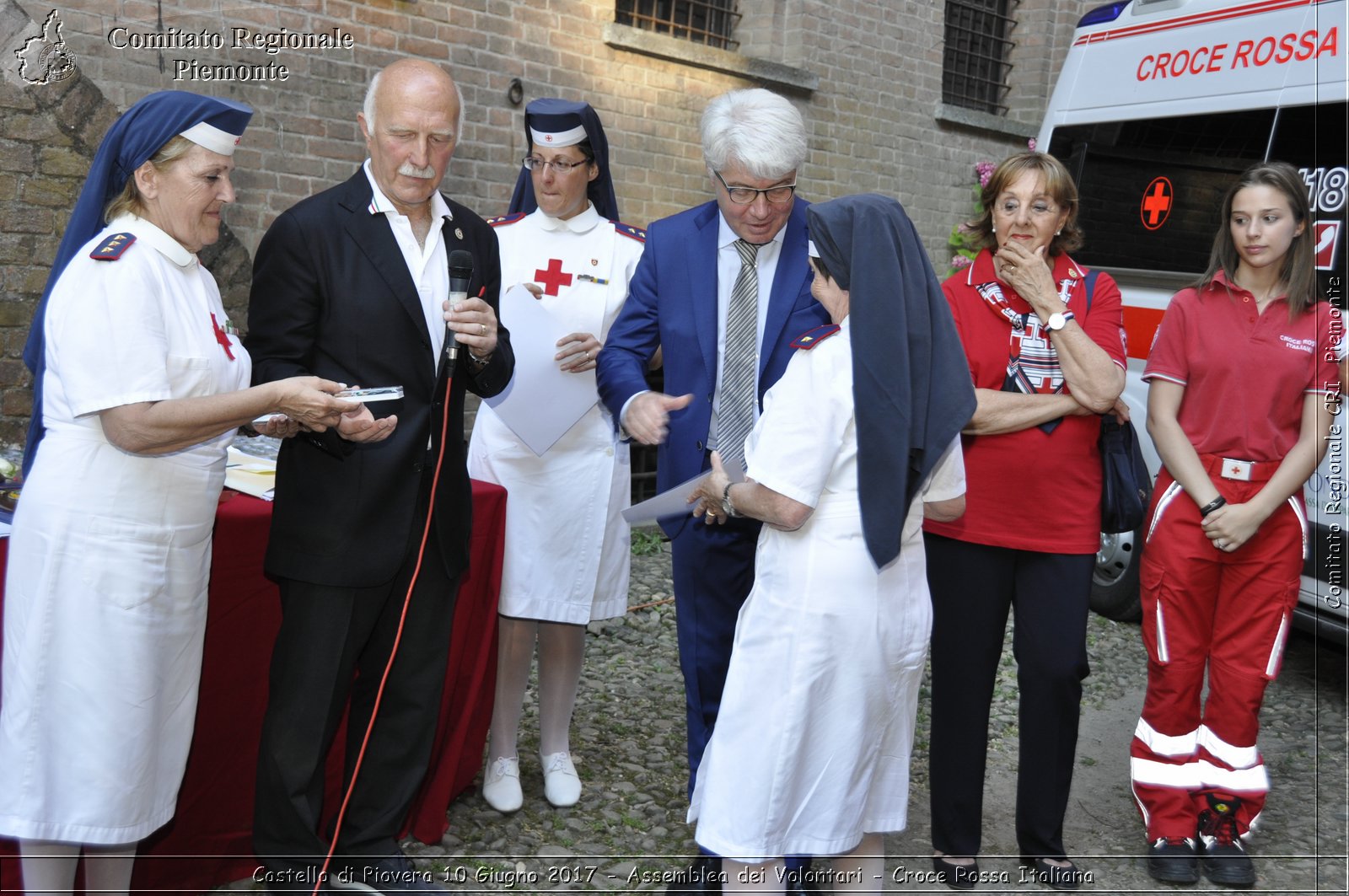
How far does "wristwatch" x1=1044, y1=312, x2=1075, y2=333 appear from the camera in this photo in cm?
311

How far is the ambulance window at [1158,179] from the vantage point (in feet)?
17.4

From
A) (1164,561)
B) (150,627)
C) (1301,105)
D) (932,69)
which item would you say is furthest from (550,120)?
(932,69)

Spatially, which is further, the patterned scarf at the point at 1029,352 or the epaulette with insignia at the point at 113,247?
the patterned scarf at the point at 1029,352

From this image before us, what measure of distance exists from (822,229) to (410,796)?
5.82 ft

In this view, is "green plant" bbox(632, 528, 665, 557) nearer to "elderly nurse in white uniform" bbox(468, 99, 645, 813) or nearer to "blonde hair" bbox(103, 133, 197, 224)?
"elderly nurse in white uniform" bbox(468, 99, 645, 813)

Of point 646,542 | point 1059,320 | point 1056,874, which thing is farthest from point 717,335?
point 646,542

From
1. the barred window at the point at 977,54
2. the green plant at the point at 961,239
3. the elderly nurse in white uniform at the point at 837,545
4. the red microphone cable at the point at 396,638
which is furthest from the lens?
the barred window at the point at 977,54

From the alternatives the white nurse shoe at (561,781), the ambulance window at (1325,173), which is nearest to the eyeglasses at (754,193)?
the white nurse shoe at (561,781)

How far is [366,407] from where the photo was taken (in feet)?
8.54

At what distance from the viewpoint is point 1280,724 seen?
4.95 meters

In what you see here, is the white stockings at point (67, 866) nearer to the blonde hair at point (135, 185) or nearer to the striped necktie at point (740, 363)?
the blonde hair at point (135, 185)

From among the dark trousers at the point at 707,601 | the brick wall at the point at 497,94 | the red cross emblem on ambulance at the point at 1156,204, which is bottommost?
the dark trousers at the point at 707,601

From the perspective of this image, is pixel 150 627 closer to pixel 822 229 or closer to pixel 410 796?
pixel 410 796

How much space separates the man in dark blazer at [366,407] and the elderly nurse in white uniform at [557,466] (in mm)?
665
